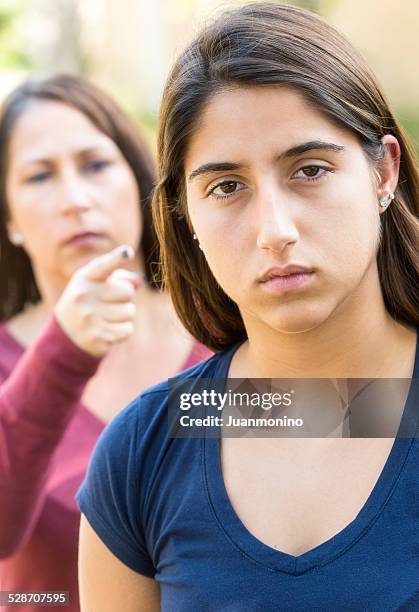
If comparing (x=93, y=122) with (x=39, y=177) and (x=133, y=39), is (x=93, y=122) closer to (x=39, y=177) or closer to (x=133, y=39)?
(x=39, y=177)

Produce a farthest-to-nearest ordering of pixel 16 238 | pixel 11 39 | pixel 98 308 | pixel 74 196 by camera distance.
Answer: pixel 11 39
pixel 16 238
pixel 74 196
pixel 98 308

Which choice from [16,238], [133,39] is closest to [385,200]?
[16,238]

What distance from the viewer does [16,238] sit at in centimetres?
239

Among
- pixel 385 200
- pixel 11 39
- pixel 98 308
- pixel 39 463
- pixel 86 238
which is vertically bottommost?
pixel 39 463

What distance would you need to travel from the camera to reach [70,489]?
6.18 feet

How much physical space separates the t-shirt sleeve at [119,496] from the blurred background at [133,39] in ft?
15.4

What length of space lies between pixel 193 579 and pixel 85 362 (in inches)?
25.2

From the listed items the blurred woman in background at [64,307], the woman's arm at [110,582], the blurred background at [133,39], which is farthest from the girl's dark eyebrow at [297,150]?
the blurred background at [133,39]

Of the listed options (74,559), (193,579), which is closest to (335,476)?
(193,579)

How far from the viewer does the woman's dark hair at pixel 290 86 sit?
3.66ft

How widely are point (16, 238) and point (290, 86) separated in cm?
140

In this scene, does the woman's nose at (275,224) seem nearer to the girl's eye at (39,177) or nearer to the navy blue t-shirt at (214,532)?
the navy blue t-shirt at (214,532)

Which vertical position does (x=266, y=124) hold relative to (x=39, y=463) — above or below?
above

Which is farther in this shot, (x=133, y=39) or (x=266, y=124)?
(x=133, y=39)
